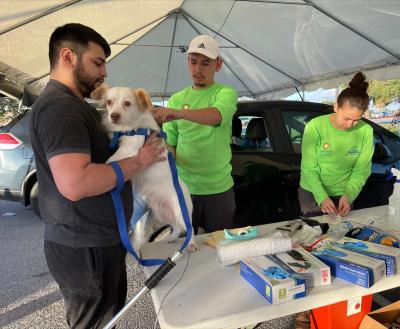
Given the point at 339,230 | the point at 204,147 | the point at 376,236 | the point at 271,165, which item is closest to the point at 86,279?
the point at 204,147

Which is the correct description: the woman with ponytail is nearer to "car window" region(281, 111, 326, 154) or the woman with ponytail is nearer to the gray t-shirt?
"car window" region(281, 111, 326, 154)

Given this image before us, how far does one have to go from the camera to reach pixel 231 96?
2.33 metres

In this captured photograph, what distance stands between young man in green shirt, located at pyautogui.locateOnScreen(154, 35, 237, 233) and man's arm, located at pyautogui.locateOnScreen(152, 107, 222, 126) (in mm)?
117

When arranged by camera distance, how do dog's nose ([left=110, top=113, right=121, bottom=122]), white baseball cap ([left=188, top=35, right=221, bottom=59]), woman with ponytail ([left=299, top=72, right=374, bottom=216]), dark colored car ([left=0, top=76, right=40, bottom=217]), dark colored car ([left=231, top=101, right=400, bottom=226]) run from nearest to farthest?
dog's nose ([left=110, top=113, right=121, bottom=122])
white baseball cap ([left=188, top=35, right=221, bottom=59])
woman with ponytail ([left=299, top=72, right=374, bottom=216])
dark colored car ([left=231, top=101, right=400, bottom=226])
dark colored car ([left=0, top=76, right=40, bottom=217])

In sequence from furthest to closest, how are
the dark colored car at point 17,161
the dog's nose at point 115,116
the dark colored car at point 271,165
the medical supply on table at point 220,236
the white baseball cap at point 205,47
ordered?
the dark colored car at point 17,161
the dark colored car at point 271,165
the white baseball cap at point 205,47
the dog's nose at point 115,116
the medical supply on table at point 220,236

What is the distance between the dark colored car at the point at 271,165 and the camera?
3.66m

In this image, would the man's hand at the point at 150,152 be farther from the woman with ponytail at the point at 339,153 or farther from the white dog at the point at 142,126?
the woman with ponytail at the point at 339,153

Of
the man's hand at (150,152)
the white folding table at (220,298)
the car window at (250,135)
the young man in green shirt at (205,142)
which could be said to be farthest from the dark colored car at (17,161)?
the white folding table at (220,298)

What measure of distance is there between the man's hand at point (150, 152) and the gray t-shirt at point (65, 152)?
0.16 m

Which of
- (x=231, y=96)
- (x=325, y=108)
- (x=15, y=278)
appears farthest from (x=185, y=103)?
(x=15, y=278)

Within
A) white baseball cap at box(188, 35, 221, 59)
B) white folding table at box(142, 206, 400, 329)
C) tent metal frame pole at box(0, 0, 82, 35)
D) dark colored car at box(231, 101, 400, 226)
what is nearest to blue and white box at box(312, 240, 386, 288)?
white folding table at box(142, 206, 400, 329)

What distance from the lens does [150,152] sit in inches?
64.6

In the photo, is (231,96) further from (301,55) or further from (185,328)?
(301,55)

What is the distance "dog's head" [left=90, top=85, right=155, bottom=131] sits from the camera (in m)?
1.91
